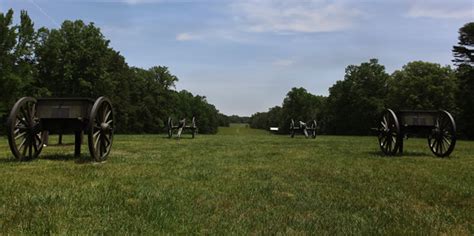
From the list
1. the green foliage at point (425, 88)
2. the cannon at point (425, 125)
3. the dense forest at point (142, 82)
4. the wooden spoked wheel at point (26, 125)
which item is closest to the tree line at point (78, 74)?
the dense forest at point (142, 82)

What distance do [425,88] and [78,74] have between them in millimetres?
45511

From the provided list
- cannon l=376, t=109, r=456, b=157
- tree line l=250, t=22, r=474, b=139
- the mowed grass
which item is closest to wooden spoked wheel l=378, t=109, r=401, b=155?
cannon l=376, t=109, r=456, b=157

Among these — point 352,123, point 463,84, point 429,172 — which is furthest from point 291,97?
point 429,172

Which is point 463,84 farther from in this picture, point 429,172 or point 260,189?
point 260,189

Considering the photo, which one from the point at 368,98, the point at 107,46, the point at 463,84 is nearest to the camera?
the point at 463,84

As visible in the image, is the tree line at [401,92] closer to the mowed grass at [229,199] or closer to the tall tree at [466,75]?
the tall tree at [466,75]

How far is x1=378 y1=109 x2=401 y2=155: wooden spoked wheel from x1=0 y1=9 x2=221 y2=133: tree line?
31899 millimetres

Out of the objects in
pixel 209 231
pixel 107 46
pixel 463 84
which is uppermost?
pixel 107 46

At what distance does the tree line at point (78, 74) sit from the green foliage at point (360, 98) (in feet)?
102

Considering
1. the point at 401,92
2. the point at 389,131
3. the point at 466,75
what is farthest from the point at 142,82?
the point at 389,131

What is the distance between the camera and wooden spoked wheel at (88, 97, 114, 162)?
10953 mm

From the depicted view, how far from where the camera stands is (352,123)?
263 feet

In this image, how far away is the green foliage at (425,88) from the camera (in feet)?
204

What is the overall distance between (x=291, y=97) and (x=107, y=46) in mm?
75446
